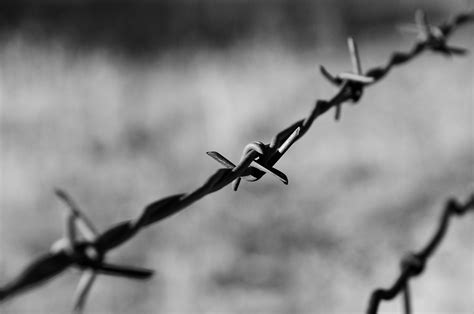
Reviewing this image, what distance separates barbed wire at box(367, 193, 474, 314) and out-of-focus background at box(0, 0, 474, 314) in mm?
1621

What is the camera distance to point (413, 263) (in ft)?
2.85

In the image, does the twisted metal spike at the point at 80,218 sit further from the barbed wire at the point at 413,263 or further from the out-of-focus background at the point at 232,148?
the out-of-focus background at the point at 232,148

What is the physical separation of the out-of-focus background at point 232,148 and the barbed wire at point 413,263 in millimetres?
1621

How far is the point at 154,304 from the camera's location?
115 inches

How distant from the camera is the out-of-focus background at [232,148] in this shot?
2939 mm

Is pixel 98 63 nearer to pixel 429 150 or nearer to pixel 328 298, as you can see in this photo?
pixel 429 150

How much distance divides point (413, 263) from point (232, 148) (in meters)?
3.16

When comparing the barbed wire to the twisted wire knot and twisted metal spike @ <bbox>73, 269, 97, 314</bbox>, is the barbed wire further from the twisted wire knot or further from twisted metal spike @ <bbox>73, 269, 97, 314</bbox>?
twisted metal spike @ <bbox>73, 269, 97, 314</bbox>

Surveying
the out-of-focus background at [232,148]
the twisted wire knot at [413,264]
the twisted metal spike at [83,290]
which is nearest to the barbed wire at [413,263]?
the twisted wire knot at [413,264]

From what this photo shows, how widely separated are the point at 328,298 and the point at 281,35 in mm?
2506

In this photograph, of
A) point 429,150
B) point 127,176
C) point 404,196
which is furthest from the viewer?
point 127,176

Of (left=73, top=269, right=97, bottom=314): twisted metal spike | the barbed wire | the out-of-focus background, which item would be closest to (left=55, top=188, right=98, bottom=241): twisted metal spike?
(left=73, top=269, right=97, bottom=314): twisted metal spike

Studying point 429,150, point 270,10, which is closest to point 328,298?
point 429,150

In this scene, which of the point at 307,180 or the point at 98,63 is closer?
the point at 307,180
